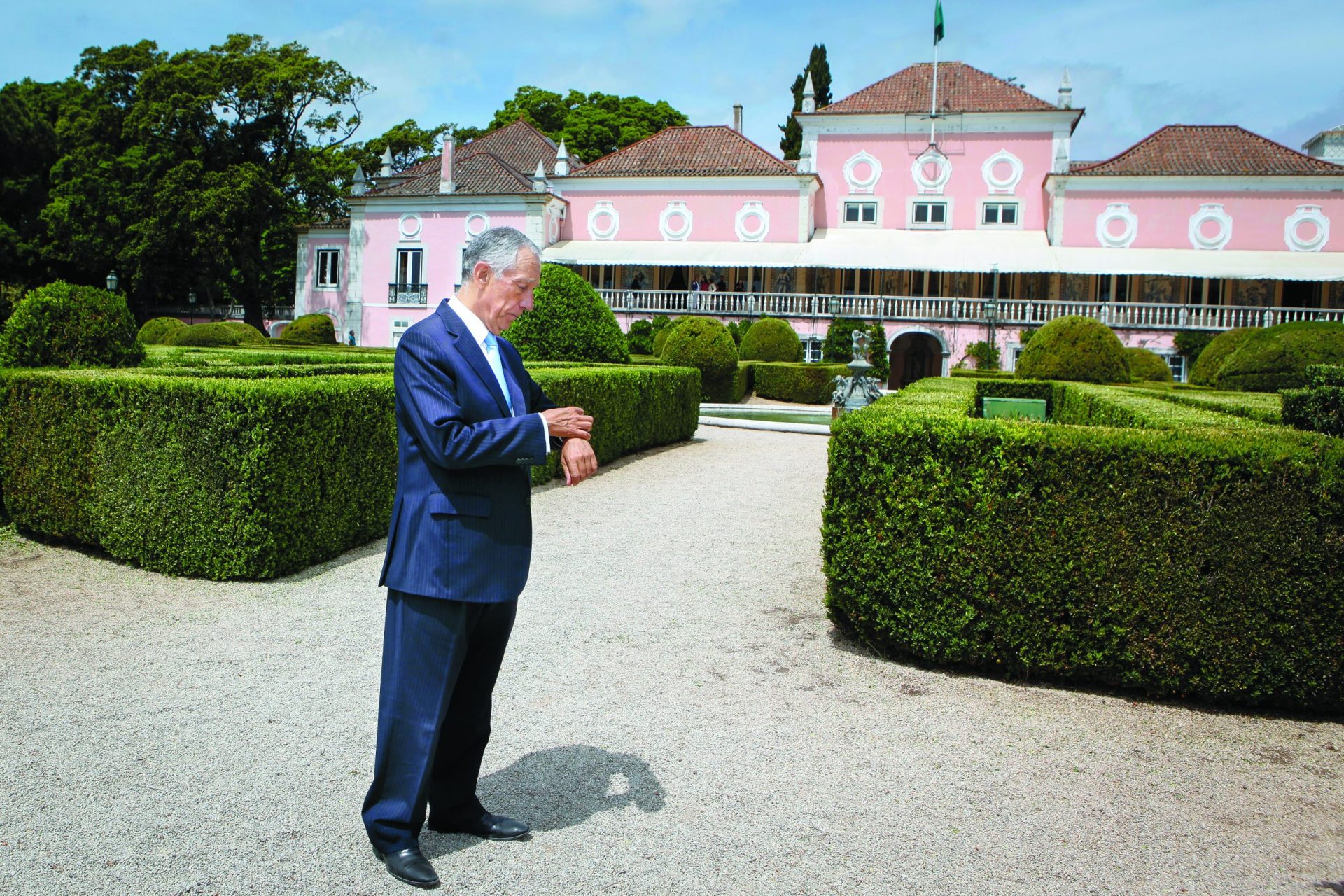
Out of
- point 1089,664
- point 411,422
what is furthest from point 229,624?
point 1089,664

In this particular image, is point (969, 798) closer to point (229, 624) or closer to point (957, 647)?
point (957, 647)

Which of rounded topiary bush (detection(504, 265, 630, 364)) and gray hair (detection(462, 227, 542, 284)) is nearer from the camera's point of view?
gray hair (detection(462, 227, 542, 284))

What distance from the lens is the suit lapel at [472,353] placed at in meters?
2.89

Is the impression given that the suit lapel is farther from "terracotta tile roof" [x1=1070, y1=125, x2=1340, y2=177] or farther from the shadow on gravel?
"terracotta tile roof" [x1=1070, y1=125, x2=1340, y2=177]

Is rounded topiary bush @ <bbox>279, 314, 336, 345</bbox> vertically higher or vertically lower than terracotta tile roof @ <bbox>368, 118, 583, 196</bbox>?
lower

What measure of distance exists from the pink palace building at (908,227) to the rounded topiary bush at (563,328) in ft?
63.5

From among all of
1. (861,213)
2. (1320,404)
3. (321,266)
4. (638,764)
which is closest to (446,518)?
(638,764)

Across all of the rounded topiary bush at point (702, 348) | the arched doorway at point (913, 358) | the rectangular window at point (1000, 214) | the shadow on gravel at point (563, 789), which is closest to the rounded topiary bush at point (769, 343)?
the rounded topiary bush at point (702, 348)

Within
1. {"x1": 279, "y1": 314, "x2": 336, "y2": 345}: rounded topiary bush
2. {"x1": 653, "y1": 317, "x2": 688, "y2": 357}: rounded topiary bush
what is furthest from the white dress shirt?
{"x1": 279, "y1": 314, "x2": 336, "y2": 345}: rounded topiary bush

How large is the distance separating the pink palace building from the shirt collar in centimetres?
3017

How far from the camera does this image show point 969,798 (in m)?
3.49

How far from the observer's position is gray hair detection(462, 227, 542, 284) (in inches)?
115

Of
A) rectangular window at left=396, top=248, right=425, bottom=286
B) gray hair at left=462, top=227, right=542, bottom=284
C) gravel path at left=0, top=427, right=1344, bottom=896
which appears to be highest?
rectangular window at left=396, top=248, right=425, bottom=286

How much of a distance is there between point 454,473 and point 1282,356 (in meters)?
14.7
